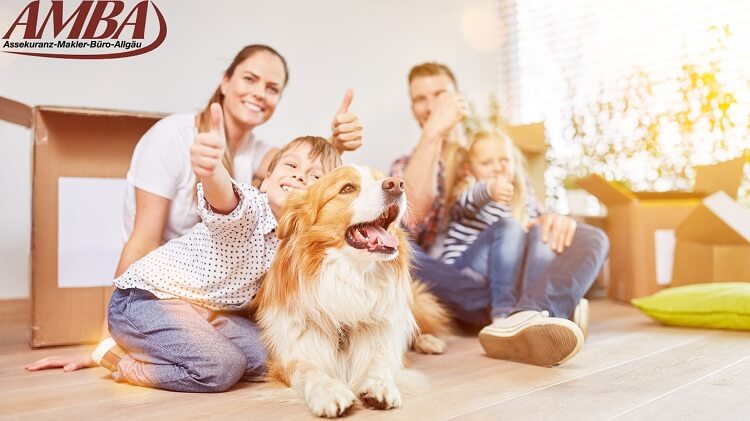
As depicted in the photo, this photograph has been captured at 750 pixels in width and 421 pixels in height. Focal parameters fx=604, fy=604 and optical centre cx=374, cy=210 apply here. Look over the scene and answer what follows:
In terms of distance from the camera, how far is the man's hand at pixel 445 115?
89.4 inches

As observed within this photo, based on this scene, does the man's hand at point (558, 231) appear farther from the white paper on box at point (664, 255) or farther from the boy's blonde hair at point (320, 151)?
the white paper on box at point (664, 255)

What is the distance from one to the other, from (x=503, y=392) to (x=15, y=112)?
66.3 inches

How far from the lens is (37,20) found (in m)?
1.66

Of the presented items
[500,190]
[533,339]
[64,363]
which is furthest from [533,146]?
[64,363]

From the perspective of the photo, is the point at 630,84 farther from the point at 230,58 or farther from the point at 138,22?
the point at 138,22

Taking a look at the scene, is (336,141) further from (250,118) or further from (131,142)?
(131,142)

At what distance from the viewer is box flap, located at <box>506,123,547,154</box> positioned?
316 cm

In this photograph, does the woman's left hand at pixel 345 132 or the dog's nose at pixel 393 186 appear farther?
the woman's left hand at pixel 345 132

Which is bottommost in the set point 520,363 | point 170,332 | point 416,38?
point 520,363

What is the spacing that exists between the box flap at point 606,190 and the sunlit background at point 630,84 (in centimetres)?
31

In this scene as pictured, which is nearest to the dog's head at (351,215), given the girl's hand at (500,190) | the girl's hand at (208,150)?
the girl's hand at (208,150)

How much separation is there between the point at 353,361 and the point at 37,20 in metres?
1.26

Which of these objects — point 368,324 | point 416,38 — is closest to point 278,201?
point 368,324

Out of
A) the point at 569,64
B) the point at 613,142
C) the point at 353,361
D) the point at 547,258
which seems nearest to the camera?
the point at 353,361
